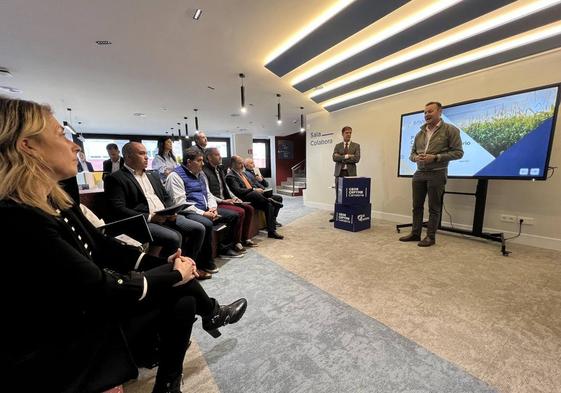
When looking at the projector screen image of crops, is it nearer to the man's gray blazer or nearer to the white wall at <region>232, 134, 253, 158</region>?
the man's gray blazer

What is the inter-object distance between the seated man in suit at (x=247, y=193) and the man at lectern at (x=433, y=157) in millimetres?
1974

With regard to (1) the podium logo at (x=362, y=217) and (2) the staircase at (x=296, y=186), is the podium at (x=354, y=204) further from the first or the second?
(2) the staircase at (x=296, y=186)

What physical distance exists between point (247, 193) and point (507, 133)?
325 centimetres

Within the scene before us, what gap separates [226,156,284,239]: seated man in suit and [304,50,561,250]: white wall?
2.41 meters

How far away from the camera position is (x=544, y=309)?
1628 mm

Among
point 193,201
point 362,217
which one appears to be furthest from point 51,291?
point 362,217

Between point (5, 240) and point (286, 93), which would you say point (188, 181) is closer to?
point (5, 240)

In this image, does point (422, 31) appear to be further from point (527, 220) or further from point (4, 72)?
point (4, 72)

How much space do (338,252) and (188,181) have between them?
1917 millimetres

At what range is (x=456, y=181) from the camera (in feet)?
11.6

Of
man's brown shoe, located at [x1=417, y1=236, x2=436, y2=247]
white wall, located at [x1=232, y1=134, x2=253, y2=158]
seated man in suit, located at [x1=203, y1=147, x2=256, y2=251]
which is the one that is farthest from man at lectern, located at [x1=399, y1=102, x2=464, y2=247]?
white wall, located at [x1=232, y1=134, x2=253, y2=158]

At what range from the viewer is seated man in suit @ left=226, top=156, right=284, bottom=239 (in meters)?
3.38

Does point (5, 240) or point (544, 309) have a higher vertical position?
point (5, 240)

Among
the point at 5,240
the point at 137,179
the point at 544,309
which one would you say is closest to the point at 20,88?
the point at 137,179
